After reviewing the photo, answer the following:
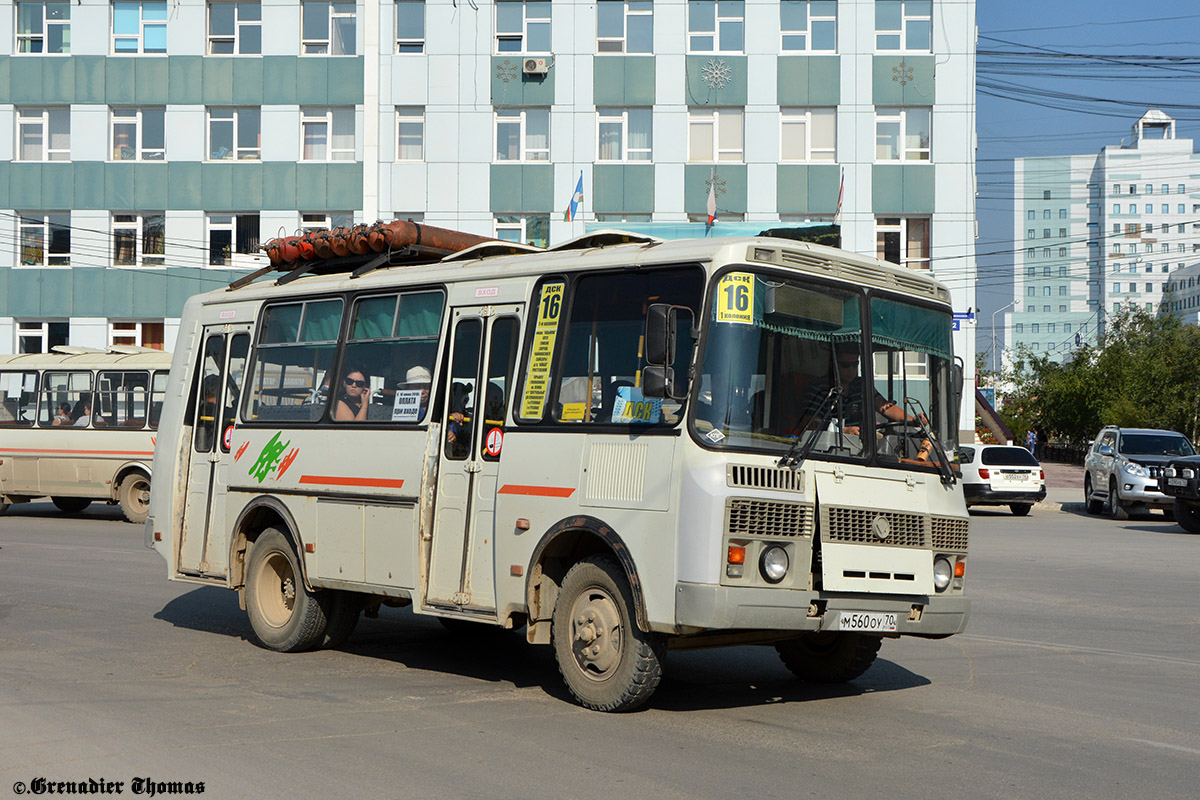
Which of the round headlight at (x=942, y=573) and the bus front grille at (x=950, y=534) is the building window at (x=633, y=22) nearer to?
the bus front grille at (x=950, y=534)

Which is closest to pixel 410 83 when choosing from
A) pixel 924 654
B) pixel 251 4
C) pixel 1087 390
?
pixel 251 4

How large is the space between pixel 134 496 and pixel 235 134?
58.2 ft

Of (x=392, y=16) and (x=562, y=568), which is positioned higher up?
(x=392, y=16)

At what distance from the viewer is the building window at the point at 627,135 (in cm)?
3856

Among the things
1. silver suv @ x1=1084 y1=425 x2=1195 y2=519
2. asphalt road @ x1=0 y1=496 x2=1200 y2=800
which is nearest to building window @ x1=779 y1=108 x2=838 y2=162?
silver suv @ x1=1084 y1=425 x2=1195 y2=519

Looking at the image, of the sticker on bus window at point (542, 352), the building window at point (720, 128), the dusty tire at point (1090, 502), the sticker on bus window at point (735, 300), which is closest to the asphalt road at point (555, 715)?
the sticker on bus window at point (542, 352)

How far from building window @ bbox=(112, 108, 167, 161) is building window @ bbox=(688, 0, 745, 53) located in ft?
51.4

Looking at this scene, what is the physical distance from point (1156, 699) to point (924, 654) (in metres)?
2.26

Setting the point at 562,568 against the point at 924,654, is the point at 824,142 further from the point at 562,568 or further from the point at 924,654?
the point at 562,568

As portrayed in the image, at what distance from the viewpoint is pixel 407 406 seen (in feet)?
31.8

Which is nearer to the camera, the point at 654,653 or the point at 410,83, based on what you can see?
the point at 654,653

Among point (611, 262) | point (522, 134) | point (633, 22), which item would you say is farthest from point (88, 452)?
point (633, 22)

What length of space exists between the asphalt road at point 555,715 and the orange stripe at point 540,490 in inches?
51.6

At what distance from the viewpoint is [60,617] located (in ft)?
40.5
